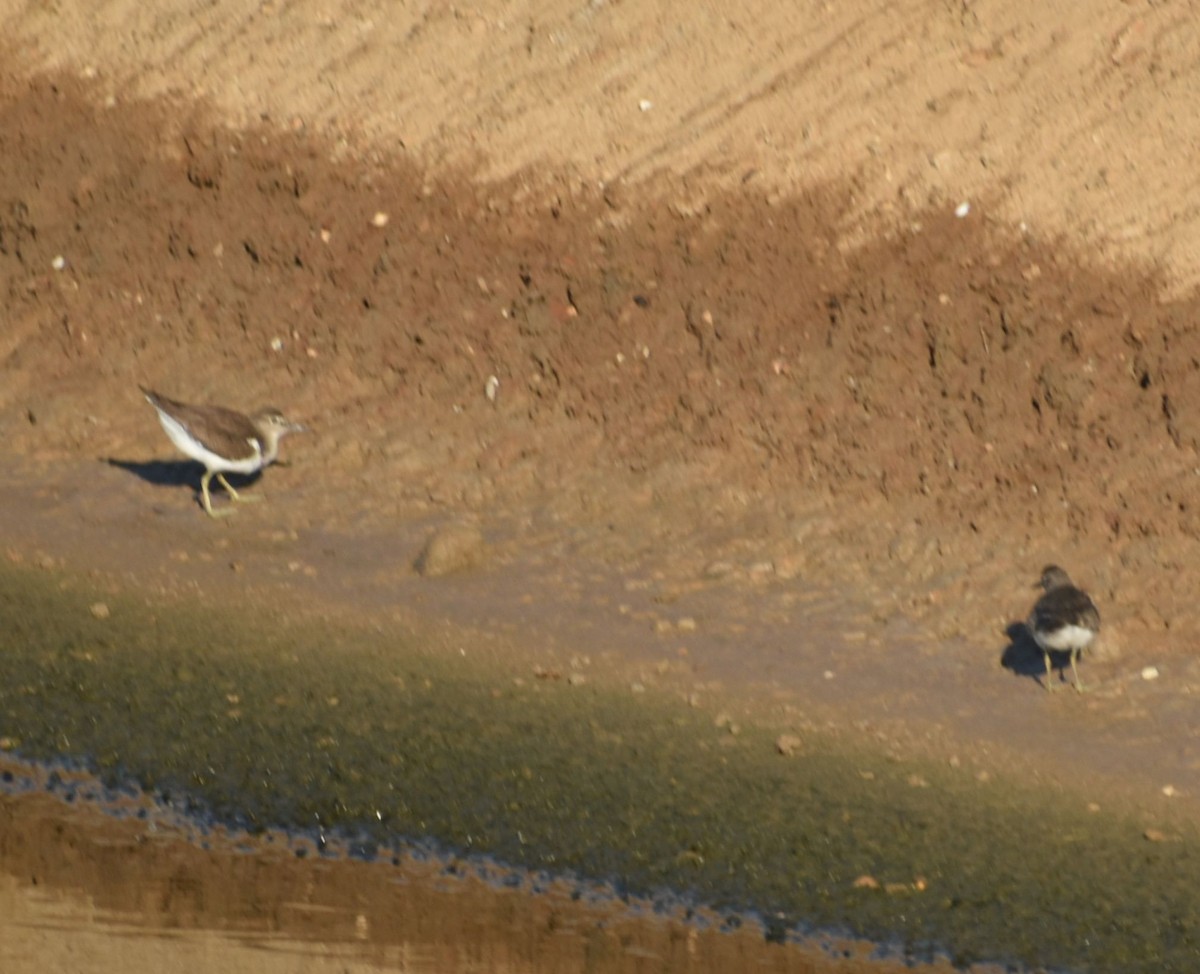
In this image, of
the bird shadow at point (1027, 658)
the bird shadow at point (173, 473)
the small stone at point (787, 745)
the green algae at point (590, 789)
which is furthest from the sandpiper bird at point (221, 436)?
the bird shadow at point (1027, 658)

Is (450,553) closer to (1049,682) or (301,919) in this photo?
(1049,682)

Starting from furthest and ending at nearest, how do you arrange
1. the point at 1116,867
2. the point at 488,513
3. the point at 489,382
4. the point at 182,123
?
the point at 182,123
the point at 489,382
the point at 488,513
the point at 1116,867

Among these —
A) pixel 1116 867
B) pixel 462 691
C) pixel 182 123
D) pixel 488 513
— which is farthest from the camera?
pixel 182 123

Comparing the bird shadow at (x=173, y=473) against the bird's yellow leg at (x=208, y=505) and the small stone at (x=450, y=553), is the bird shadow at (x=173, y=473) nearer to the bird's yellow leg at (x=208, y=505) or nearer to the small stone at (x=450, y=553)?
the bird's yellow leg at (x=208, y=505)

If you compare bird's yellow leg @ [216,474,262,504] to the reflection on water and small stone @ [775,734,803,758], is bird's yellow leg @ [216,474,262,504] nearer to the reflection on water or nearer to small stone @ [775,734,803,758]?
the reflection on water

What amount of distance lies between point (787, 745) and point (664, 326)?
438 centimetres

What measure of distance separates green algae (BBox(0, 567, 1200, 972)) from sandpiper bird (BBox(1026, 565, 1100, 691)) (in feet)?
3.40

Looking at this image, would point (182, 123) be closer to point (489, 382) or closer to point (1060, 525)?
point (489, 382)

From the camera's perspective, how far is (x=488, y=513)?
12633 millimetres

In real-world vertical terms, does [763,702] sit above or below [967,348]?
below

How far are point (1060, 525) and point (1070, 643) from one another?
1.76m

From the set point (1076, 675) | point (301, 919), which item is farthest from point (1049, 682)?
point (301, 919)

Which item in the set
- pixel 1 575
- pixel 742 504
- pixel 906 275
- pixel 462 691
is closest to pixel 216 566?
pixel 1 575

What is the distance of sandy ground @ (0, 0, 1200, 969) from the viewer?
454 inches
